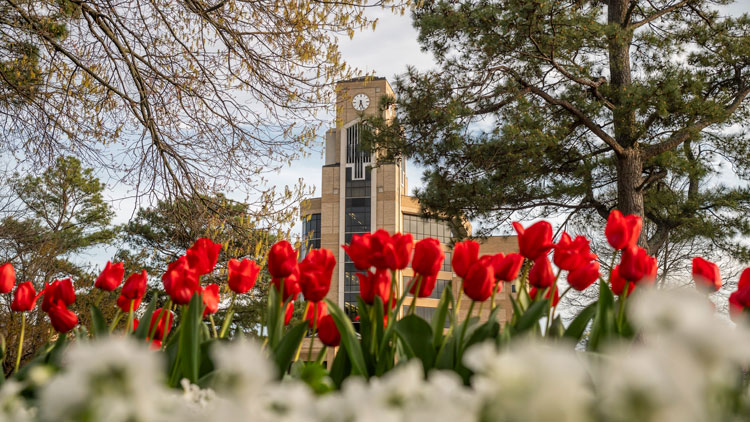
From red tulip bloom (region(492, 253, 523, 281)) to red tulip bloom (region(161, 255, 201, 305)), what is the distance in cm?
68

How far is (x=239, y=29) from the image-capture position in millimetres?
4934

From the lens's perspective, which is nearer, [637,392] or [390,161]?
[637,392]

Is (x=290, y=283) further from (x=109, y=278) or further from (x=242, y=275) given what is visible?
(x=109, y=278)

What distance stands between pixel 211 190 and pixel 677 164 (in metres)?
5.72

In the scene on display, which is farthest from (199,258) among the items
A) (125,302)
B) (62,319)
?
(62,319)

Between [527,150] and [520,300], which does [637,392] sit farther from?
[527,150]

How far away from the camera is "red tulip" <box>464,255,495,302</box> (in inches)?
48.9

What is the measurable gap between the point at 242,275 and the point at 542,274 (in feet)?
2.37

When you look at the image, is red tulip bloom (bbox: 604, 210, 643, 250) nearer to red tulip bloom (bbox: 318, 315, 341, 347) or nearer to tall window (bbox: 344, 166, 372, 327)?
red tulip bloom (bbox: 318, 315, 341, 347)

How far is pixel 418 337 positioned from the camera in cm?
111

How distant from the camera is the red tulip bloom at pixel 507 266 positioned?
4.44ft

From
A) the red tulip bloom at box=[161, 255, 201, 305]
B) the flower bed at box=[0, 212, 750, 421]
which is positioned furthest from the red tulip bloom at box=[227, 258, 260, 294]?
the red tulip bloom at box=[161, 255, 201, 305]

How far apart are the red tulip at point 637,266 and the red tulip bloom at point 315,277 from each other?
62cm

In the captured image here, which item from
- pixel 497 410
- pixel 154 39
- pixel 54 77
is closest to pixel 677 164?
pixel 154 39
